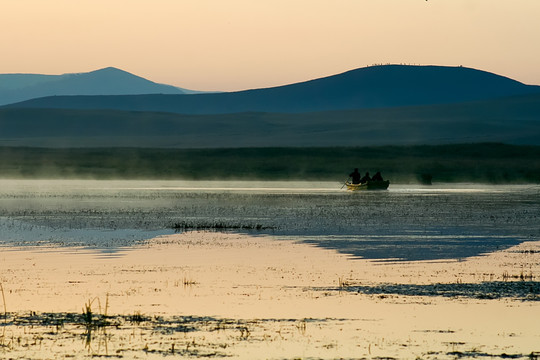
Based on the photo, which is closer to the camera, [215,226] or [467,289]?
[467,289]

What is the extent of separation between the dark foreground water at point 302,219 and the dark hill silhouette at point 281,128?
3246 inches

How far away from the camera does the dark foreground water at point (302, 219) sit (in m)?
32.1

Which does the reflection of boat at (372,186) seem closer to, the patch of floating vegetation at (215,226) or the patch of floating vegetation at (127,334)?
the patch of floating vegetation at (215,226)

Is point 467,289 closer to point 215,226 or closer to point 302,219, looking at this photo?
point 215,226

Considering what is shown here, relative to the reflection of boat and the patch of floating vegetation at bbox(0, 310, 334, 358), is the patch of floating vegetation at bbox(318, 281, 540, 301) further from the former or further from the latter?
the reflection of boat

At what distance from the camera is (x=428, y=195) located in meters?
65.1

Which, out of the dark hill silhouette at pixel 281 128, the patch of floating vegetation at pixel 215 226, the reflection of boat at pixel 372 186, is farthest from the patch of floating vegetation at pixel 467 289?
the dark hill silhouette at pixel 281 128

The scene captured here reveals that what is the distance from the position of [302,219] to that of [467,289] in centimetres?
2125

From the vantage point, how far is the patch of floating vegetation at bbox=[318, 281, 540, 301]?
814 inches

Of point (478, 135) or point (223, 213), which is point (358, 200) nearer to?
point (223, 213)

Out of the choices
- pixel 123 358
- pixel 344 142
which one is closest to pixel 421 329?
pixel 123 358

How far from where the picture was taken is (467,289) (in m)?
21.5

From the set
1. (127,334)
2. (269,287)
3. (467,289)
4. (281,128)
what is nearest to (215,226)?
(269,287)

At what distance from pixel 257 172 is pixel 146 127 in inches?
3446
